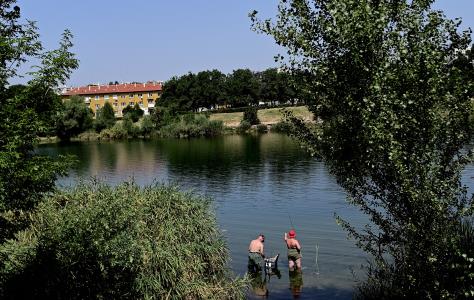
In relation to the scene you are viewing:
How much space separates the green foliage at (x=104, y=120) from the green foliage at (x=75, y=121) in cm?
167

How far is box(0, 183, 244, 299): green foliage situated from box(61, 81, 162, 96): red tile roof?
159 metres

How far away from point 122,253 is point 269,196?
91.3ft

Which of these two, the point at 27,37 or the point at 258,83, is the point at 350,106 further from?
the point at 258,83

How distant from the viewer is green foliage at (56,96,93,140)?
366 ft

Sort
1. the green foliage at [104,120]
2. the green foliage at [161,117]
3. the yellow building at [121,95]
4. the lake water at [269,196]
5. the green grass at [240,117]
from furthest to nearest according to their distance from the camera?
the yellow building at [121,95]
the green foliage at [104,120]
the green foliage at [161,117]
the green grass at [240,117]
the lake water at [269,196]

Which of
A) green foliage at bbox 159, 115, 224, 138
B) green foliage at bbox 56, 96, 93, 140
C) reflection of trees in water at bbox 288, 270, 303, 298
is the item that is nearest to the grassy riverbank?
green foliage at bbox 159, 115, 224, 138

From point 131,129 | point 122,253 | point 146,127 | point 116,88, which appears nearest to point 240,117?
point 146,127

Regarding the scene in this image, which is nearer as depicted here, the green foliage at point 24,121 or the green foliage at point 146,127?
the green foliage at point 24,121

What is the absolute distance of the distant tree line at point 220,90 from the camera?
136 meters

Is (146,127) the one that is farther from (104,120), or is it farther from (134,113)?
(134,113)

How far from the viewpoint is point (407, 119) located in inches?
440

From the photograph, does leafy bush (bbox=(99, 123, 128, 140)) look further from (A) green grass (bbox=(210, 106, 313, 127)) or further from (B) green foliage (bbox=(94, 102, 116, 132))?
(A) green grass (bbox=(210, 106, 313, 127))

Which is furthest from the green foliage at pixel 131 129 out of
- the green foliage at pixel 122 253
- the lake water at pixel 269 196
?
the green foliage at pixel 122 253

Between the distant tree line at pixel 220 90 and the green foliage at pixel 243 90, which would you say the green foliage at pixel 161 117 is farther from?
the green foliage at pixel 243 90
